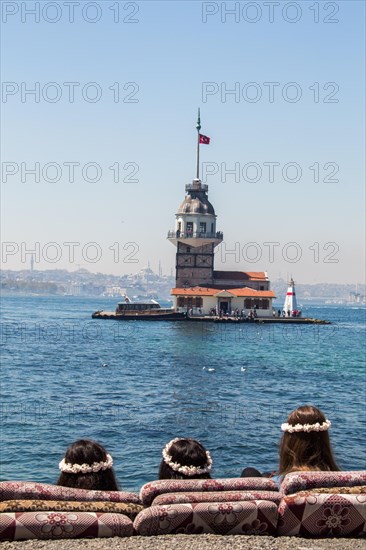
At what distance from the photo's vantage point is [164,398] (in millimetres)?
31000

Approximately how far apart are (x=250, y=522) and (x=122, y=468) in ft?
39.9

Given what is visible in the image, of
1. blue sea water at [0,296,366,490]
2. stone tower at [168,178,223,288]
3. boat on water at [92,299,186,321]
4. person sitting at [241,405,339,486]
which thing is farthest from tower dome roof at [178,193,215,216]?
person sitting at [241,405,339,486]

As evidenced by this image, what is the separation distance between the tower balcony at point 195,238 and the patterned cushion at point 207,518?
293 feet

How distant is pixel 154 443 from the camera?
21422 mm

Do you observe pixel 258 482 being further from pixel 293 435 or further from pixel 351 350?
pixel 351 350

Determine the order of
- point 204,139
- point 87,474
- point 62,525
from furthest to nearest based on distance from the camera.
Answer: point 204,139 → point 87,474 → point 62,525

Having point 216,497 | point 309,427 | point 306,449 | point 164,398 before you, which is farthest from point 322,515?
point 164,398

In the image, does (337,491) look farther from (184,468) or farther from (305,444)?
(184,468)

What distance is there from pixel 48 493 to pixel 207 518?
1.27 m

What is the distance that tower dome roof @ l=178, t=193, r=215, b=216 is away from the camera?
97.5 meters

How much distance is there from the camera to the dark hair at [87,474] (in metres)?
6.79

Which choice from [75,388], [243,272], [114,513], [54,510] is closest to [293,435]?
[114,513]

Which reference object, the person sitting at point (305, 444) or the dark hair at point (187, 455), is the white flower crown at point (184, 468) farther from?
the person sitting at point (305, 444)

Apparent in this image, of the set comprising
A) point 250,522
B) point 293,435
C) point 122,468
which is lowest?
point 122,468
